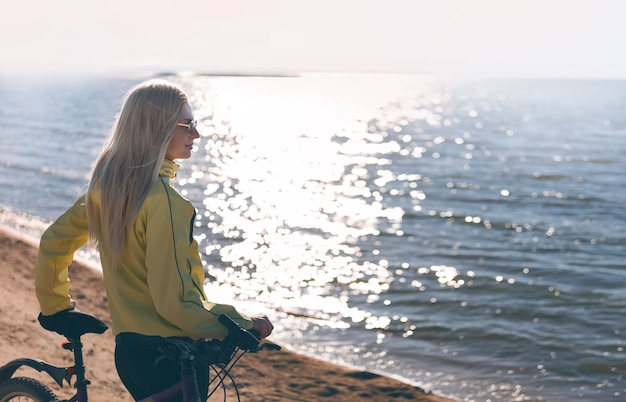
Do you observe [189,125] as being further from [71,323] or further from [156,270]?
[71,323]

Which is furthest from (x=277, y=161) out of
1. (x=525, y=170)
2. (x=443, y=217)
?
(x=443, y=217)

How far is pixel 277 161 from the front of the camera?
35406 millimetres

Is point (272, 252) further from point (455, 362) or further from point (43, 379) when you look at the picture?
point (43, 379)

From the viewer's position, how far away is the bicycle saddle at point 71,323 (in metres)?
3.12

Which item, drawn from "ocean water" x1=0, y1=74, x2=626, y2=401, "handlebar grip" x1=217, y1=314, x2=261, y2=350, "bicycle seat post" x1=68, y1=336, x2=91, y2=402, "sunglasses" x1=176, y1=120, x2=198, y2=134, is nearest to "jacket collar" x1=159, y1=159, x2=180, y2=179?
"sunglasses" x1=176, y1=120, x2=198, y2=134

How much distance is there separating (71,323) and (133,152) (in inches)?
32.3

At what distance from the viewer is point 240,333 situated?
266 cm

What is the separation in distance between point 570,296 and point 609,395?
425 centimetres

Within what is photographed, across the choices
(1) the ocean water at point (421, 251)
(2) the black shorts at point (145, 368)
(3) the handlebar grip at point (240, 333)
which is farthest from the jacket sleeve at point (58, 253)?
(1) the ocean water at point (421, 251)

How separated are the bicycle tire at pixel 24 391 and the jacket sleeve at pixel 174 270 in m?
1.15

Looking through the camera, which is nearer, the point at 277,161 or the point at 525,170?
the point at 525,170

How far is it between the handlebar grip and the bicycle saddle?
0.68 m

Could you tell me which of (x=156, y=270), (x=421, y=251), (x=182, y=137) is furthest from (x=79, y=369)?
(x=421, y=251)

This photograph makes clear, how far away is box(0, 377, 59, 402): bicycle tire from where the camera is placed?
352 cm
